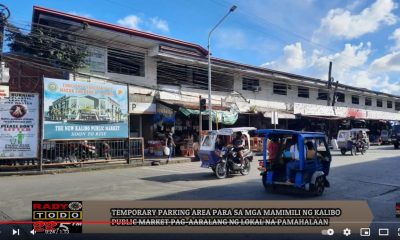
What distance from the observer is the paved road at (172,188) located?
9445 mm

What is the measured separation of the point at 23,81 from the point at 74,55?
2901 millimetres

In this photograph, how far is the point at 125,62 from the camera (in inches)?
884

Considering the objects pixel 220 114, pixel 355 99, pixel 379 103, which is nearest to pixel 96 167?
pixel 220 114

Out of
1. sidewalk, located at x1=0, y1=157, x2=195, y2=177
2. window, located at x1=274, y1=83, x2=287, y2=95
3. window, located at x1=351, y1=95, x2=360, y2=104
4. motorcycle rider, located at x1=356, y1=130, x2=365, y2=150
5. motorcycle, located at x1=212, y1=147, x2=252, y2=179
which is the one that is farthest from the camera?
window, located at x1=351, y1=95, x2=360, y2=104

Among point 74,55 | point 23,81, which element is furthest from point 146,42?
point 23,81

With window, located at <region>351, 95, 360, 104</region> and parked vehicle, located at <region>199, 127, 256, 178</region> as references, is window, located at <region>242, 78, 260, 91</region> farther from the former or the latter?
window, located at <region>351, 95, 360, 104</region>

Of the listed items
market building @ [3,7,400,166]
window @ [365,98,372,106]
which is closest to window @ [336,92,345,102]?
window @ [365,98,372,106]

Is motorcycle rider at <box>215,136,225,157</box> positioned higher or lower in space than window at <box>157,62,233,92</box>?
lower

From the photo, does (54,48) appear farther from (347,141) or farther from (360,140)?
(360,140)

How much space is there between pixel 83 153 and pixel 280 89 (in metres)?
20.9

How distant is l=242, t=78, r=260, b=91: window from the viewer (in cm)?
2965

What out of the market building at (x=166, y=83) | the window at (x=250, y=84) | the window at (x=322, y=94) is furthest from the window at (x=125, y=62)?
the window at (x=322, y=94)

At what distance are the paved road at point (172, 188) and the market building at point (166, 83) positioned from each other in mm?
4360

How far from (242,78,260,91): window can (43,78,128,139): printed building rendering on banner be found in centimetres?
1335
